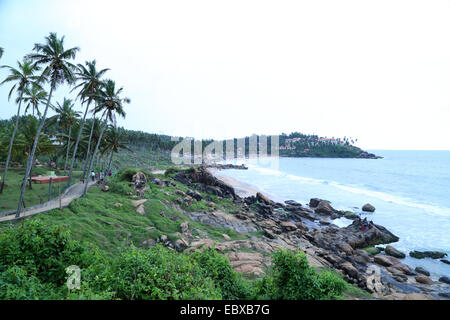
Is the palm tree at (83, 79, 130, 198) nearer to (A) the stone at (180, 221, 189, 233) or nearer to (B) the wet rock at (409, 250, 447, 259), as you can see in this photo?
(A) the stone at (180, 221, 189, 233)

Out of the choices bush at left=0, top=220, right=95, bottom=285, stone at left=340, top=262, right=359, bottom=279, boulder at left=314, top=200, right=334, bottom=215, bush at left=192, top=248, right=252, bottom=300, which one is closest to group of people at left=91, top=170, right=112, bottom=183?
bush at left=0, top=220, right=95, bottom=285

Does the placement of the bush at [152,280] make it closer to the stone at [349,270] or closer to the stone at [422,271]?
the stone at [349,270]

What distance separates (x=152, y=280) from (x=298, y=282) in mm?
4419

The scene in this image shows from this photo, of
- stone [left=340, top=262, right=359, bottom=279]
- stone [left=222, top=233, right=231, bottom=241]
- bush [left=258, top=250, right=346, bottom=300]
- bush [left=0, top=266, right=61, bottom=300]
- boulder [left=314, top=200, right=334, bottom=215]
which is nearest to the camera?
bush [left=0, top=266, right=61, bottom=300]

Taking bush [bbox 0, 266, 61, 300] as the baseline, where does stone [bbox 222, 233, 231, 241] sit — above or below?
below

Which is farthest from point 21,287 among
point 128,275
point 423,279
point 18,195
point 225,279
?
point 18,195

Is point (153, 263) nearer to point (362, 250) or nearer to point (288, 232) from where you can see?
point (288, 232)

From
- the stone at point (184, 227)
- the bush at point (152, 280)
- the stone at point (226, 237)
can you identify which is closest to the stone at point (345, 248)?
the stone at point (226, 237)

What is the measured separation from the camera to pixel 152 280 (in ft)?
18.0

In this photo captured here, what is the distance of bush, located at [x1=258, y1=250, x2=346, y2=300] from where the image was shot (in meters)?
6.71

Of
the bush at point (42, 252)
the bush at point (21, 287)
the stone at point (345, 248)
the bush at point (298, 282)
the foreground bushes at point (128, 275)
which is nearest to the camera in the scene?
the bush at point (21, 287)

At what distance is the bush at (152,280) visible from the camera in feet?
17.3

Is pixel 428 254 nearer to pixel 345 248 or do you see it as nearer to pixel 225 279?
pixel 345 248
